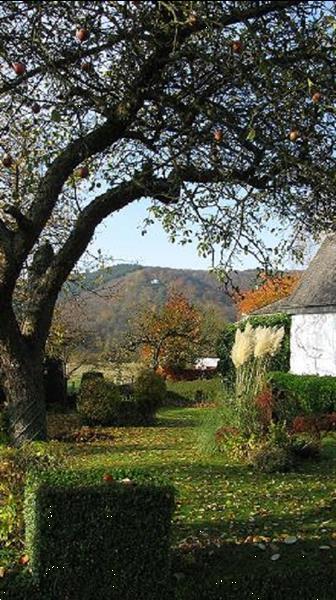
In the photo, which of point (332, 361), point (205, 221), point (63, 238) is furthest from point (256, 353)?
point (332, 361)

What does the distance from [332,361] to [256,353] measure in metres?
9.21

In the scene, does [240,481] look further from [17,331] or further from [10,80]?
[10,80]

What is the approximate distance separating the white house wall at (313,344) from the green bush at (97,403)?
6.15m

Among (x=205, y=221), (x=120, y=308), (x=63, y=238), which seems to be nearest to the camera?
(x=205, y=221)

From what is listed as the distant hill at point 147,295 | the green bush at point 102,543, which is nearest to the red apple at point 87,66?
the green bush at point 102,543

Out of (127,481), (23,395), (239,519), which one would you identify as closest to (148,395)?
(23,395)

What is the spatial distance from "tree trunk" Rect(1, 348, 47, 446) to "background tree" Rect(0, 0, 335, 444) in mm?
15

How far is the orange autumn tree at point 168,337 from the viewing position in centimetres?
3056

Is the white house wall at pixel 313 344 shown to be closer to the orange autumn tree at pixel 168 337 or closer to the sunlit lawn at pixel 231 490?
the sunlit lawn at pixel 231 490

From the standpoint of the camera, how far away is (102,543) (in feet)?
13.1

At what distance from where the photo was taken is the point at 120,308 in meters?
43.4

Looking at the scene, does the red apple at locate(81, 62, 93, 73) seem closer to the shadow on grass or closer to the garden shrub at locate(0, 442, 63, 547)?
the garden shrub at locate(0, 442, 63, 547)

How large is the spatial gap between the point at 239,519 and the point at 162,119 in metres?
4.13

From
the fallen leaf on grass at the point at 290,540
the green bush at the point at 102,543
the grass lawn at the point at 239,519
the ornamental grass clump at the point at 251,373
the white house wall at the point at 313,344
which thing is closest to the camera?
the green bush at the point at 102,543
